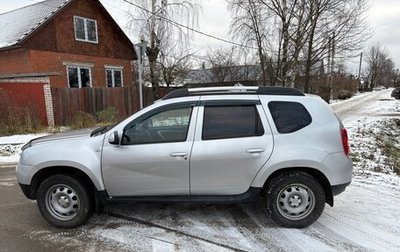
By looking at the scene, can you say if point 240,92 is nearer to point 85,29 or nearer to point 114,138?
point 114,138

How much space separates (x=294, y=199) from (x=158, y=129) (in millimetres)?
1953

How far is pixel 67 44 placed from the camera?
18.4 m

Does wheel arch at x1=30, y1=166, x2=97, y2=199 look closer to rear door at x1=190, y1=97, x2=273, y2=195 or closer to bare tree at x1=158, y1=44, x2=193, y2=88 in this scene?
rear door at x1=190, y1=97, x2=273, y2=195

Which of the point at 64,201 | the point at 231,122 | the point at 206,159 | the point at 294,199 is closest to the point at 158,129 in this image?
the point at 206,159

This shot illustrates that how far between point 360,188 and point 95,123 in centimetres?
1112

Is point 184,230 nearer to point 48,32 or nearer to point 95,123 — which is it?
point 95,123

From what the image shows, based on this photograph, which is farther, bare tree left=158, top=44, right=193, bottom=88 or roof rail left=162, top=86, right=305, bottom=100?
bare tree left=158, top=44, right=193, bottom=88

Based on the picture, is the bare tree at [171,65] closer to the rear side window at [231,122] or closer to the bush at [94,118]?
the bush at [94,118]

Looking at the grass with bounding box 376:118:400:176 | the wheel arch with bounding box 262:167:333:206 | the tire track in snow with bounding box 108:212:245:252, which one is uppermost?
the wheel arch with bounding box 262:167:333:206

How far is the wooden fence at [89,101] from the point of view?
45.3 ft

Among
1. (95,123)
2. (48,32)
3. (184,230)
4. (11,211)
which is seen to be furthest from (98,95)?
(184,230)

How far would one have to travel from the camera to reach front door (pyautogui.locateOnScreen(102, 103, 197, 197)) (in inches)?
146

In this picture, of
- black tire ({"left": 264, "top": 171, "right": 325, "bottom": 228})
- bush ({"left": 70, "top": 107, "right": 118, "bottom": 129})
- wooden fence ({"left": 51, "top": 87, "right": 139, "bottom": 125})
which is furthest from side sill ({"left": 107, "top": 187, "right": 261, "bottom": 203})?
wooden fence ({"left": 51, "top": 87, "right": 139, "bottom": 125})

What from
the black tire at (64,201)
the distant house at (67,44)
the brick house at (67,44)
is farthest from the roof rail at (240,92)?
the distant house at (67,44)
